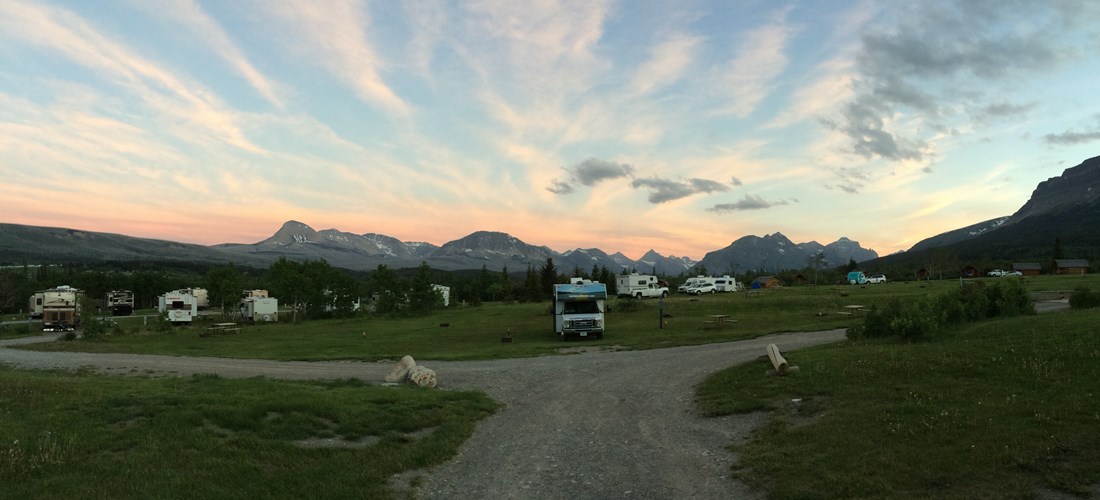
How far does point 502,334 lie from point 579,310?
22.6 feet

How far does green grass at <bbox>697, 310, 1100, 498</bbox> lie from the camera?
6.77 m

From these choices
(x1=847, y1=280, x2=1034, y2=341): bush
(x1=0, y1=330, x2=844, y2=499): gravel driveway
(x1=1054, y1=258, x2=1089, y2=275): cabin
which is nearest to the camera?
(x1=0, y1=330, x2=844, y2=499): gravel driveway

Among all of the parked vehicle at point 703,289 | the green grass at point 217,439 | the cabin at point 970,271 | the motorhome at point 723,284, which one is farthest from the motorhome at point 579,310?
the cabin at point 970,271

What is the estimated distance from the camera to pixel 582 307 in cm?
3434

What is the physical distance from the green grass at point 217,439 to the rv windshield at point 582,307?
1989 cm

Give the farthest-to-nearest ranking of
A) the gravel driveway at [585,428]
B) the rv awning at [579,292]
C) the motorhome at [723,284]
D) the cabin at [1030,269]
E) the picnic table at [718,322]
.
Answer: the cabin at [1030,269]
the motorhome at [723,284]
the picnic table at [718,322]
the rv awning at [579,292]
the gravel driveway at [585,428]

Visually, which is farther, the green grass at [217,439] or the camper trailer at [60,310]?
the camper trailer at [60,310]

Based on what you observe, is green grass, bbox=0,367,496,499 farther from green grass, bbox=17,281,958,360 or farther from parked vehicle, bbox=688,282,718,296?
parked vehicle, bbox=688,282,718,296

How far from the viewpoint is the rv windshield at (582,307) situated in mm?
34125

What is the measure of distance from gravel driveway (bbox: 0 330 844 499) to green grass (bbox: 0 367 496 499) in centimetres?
94

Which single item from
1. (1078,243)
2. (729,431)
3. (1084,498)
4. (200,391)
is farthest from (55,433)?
(1078,243)

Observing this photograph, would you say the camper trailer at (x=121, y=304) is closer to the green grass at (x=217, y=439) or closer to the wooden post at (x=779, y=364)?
the green grass at (x=217, y=439)

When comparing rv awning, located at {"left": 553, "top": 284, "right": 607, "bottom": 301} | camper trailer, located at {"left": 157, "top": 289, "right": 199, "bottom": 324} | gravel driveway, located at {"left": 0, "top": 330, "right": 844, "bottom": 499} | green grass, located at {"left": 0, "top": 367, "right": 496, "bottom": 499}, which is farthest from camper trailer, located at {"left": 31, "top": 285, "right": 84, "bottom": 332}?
green grass, located at {"left": 0, "top": 367, "right": 496, "bottom": 499}

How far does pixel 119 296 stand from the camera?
91.9 meters
